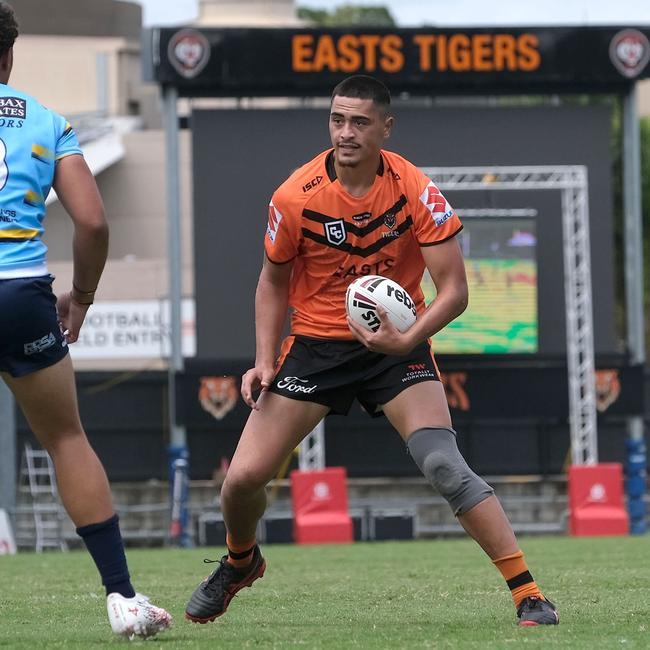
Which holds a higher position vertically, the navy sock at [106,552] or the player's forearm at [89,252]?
the player's forearm at [89,252]

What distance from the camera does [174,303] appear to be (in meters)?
21.0

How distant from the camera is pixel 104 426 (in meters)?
23.0

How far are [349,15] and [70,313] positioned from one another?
212ft

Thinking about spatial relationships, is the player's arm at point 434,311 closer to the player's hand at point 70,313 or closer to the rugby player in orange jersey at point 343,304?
the rugby player in orange jersey at point 343,304

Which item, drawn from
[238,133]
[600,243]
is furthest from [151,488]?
[600,243]

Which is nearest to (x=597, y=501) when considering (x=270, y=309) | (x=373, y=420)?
(x=373, y=420)

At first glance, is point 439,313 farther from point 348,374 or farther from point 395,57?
point 395,57

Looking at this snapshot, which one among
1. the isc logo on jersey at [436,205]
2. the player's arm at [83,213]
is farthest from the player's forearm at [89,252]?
the isc logo on jersey at [436,205]

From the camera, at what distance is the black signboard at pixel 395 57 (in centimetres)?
2094

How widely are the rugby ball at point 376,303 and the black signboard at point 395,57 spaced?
14610 mm

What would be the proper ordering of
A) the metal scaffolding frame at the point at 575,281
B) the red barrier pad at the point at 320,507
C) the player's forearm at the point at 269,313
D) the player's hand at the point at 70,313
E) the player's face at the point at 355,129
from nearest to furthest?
1. the player's hand at the point at 70,313
2. the player's face at the point at 355,129
3. the player's forearm at the point at 269,313
4. the red barrier pad at the point at 320,507
5. the metal scaffolding frame at the point at 575,281

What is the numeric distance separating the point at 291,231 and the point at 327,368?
0.59 meters

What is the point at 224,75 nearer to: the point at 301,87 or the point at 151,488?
the point at 301,87

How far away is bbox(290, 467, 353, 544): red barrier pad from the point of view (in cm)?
1923
